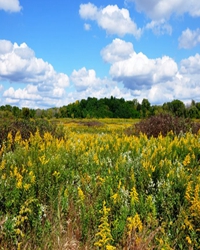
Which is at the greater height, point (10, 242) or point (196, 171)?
point (196, 171)

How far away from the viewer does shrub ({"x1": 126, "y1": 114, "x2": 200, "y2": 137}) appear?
12109 mm

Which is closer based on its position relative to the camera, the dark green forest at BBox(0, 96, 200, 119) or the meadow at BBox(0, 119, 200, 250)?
the meadow at BBox(0, 119, 200, 250)

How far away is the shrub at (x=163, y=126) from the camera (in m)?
12.1

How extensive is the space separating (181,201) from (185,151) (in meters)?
2.06

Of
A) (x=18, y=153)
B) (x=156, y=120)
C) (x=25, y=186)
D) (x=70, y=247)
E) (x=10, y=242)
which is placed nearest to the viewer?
(x=70, y=247)

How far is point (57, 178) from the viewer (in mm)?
4289

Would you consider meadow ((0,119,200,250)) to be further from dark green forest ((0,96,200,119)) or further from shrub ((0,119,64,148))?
dark green forest ((0,96,200,119))

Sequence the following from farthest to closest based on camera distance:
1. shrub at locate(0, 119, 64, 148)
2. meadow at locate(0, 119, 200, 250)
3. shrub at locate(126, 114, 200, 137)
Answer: shrub at locate(126, 114, 200, 137)
shrub at locate(0, 119, 64, 148)
meadow at locate(0, 119, 200, 250)

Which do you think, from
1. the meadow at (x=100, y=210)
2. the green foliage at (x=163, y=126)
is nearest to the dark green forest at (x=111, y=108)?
the green foliage at (x=163, y=126)

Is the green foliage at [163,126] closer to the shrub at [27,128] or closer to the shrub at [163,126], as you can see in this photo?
the shrub at [163,126]

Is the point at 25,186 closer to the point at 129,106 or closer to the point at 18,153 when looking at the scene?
the point at 18,153

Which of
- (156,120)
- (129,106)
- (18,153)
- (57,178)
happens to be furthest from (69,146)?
(129,106)

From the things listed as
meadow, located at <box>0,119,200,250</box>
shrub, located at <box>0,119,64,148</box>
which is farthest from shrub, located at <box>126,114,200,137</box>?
meadow, located at <box>0,119,200,250</box>

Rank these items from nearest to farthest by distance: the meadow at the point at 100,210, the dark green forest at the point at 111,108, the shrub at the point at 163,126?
the meadow at the point at 100,210 → the shrub at the point at 163,126 → the dark green forest at the point at 111,108
